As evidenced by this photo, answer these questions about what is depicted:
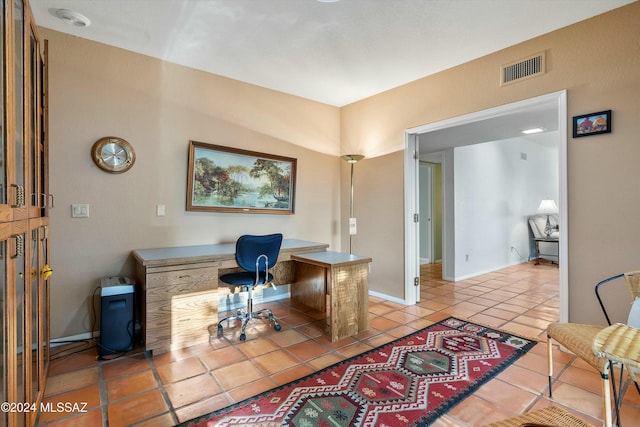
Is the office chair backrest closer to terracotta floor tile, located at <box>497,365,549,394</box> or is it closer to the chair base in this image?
the chair base

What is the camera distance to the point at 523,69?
9.02 feet

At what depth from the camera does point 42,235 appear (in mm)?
1893

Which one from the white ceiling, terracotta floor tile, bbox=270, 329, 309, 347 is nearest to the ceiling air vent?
the white ceiling

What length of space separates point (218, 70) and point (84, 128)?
1.41 metres

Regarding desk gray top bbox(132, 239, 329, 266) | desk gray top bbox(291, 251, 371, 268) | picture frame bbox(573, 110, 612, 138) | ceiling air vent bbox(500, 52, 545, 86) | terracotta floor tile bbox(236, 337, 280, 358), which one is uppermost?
ceiling air vent bbox(500, 52, 545, 86)

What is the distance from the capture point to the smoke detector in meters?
2.32

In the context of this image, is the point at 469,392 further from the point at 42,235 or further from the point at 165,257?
the point at 42,235

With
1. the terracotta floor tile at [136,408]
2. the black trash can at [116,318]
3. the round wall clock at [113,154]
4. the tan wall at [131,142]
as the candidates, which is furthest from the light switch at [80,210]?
the terracotta floor tile at [136,408]

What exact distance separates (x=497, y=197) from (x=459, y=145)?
174 centimetres

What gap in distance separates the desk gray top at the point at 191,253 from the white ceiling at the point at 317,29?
6.24ft

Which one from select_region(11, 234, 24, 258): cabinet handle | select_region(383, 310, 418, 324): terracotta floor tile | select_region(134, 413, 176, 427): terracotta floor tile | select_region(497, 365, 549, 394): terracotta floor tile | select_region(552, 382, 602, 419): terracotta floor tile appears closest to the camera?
select_region(11, 234, 24, 258): cabinet handle

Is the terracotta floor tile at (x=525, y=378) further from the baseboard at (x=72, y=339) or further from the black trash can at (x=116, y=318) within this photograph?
the baseboard at (x=72, y=339)

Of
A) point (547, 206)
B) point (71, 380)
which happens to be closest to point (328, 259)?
point (71, 380)

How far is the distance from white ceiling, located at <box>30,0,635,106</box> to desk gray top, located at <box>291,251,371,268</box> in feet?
6.51
